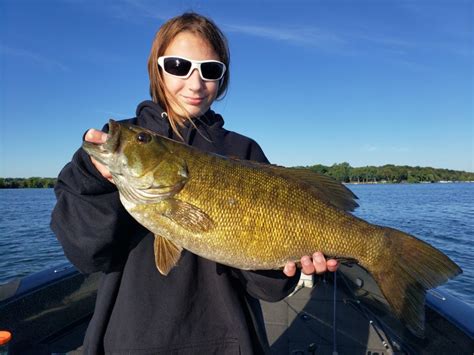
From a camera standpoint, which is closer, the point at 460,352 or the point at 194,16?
the point at 194,16

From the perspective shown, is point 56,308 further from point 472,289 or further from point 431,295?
point 472,289

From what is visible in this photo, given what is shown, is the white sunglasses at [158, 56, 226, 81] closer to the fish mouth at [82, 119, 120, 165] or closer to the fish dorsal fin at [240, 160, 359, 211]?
the fish mouth at [82, 119, 120, 165]

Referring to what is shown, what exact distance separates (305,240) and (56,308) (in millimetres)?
4211

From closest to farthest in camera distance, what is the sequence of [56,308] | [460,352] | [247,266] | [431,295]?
[247,266], [460,352], [431,295], [56,308]

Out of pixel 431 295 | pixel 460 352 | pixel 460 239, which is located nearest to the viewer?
pixel 460 352

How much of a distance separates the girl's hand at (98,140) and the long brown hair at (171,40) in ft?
2.17

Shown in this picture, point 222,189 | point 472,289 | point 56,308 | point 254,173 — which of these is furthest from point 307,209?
point 472,289

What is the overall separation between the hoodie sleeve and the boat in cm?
296

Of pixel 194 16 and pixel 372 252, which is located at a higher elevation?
pixel 194 16

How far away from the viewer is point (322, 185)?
2955 millimetres

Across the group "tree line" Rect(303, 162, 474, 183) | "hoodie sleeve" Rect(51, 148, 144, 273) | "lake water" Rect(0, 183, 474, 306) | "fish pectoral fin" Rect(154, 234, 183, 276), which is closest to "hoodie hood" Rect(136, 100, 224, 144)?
"hoodie sleeve" Rect(51, 148, 144, 273)

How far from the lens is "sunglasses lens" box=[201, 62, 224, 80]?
2809 millimetres

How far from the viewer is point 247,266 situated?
8.29 ft

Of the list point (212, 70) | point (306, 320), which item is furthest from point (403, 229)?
point (212, 70)
